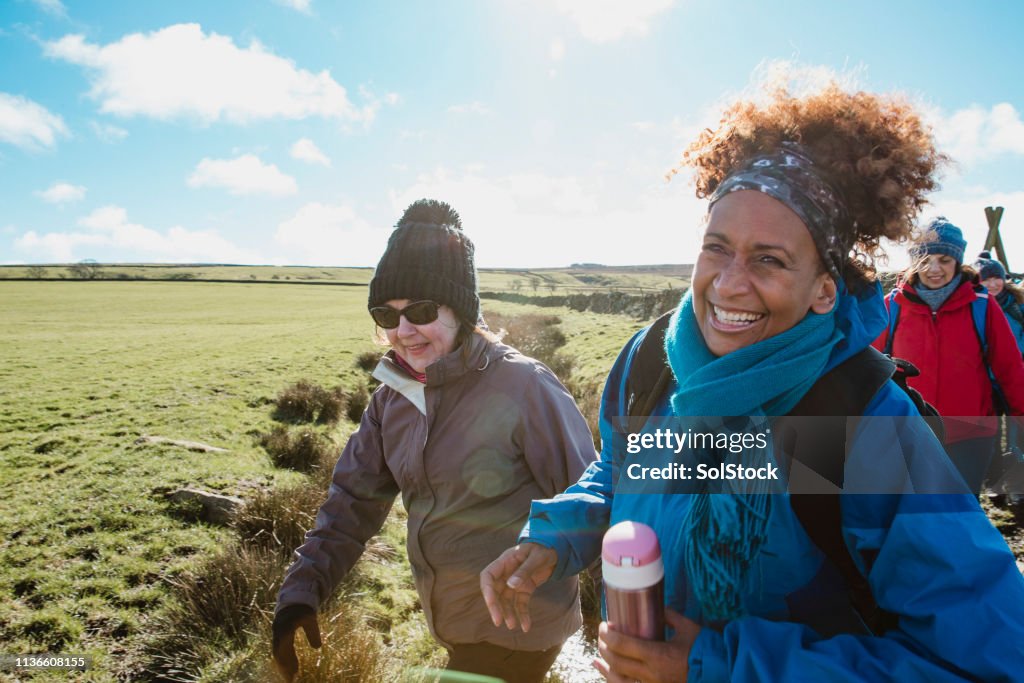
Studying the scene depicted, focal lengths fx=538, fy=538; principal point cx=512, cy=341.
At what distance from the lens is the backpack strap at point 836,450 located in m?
1.17

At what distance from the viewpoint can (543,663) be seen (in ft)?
8.22

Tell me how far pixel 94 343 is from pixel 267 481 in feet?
51.2

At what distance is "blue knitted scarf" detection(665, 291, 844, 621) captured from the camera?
4.23 feet

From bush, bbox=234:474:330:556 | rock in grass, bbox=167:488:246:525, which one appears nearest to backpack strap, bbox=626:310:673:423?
bush, bbox=234:474:330:556

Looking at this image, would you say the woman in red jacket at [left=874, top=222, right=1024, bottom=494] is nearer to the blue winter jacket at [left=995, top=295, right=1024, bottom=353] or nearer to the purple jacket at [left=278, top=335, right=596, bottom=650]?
the blue winter jacket at [left=995, top=295, right=1024, bottom=353]

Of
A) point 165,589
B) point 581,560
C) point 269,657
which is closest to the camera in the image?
point 581,560

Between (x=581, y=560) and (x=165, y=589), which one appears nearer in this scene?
(x=581, y=560)

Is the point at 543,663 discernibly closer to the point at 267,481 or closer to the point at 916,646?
the point at 916,646

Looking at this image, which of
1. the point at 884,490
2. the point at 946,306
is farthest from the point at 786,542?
the point at 946,306

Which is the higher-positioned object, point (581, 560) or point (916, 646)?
point (916, 646)

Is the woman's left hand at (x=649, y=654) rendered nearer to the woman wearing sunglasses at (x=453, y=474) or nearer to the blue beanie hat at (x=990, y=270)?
the woman wearing sunglasses at (x=453, y=474)

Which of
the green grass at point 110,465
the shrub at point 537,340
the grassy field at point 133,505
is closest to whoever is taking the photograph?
the grassy field at point 133,505

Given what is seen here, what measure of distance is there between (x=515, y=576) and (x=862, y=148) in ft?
5.14

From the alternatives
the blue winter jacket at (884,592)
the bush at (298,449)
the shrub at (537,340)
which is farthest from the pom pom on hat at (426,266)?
the shrub at (537,340)
